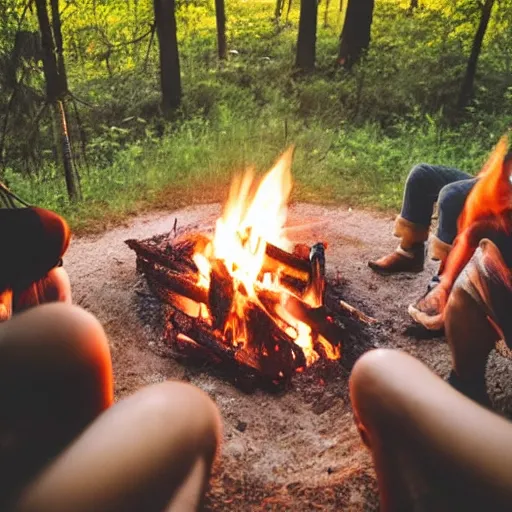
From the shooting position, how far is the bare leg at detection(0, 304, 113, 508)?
92cm

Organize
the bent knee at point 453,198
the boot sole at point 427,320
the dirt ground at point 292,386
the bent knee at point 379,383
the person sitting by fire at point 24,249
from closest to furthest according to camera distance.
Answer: the bent knee at point 379,383
the person sitting by fire at point 24,249
the dirt ground at point 292,386
the bent knee at point 453,198
the boot sole at point 427,320

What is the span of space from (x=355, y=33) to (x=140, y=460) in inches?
423

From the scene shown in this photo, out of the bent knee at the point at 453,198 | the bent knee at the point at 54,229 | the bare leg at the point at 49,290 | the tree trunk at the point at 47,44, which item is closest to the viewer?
the bent knee at the point at 54,229

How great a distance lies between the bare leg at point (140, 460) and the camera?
846 millimetres

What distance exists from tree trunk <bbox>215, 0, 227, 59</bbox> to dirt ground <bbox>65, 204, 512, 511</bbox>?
6.43 meters

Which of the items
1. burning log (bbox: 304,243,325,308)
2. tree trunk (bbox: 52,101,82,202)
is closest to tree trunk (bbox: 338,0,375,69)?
tree trunk (bbox: 52,101,82,202)

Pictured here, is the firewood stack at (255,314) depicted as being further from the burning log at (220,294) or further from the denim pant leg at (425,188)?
the denim pant leg at (425,188)

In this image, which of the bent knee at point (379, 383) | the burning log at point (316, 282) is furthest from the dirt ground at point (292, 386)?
the bent knee at point (379, 383)

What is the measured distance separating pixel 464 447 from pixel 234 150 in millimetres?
6930

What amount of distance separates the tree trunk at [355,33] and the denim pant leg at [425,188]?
708 centimetres

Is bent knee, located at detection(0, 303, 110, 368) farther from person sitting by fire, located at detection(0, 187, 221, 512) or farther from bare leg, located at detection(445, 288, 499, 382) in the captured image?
bare leg, located at detection(445, 288, 499, 382)

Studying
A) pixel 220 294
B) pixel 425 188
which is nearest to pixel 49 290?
pixel 220 294

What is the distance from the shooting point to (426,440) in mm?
1003

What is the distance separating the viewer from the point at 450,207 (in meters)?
3.52
